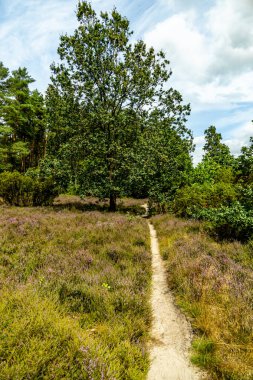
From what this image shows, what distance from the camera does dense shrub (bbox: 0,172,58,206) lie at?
17078mm

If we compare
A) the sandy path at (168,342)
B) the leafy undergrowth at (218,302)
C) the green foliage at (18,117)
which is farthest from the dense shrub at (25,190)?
the green foliage at (18,117)

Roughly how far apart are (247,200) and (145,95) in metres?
11.9

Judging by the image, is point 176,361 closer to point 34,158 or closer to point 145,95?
point 145,95

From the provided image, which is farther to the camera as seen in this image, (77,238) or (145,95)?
(145,95)

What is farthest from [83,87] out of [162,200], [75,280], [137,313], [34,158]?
[34,158]

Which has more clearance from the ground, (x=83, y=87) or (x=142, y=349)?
(x=83, y=87)

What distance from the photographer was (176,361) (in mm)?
3344

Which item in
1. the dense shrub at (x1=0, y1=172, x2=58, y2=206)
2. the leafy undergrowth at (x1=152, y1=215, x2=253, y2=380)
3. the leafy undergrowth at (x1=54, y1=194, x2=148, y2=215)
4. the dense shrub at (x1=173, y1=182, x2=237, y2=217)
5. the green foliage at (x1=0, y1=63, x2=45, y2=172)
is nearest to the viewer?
the leafy undergrowth at (x1=152, y1=215, x2=253, y2=380)

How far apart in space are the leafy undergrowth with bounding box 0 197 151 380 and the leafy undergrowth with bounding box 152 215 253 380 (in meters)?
0.89

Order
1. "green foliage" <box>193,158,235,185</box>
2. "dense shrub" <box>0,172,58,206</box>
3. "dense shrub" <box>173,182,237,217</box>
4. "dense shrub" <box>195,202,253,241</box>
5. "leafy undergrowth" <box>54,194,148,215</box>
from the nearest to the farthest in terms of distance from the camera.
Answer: "dense shrub" <box>195,202,253,241</box>, "dense shrub" <box>173,182,237,217</box>, "green foliage" <box>193,158,235,185</box>, "dense shrub" <box>0,172,58,206</box>, "leafy undergrowth" <box>54,194,148,215</box>

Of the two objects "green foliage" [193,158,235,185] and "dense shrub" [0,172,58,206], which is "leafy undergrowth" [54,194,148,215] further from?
"green foliage" [193,158,235,185]

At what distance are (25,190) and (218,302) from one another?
16.8 meters

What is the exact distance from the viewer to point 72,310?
4199 millimetres

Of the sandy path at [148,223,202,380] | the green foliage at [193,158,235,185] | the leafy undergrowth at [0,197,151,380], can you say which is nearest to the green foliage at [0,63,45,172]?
the green foliage at [193,158,235,185]
